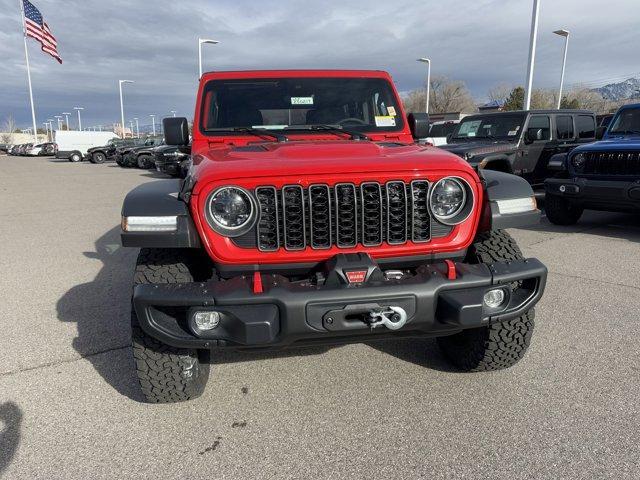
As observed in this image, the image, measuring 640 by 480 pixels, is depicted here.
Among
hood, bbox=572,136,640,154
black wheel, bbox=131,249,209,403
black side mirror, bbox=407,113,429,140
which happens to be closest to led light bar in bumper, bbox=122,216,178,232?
black wheel, bbox=131,249,209,403

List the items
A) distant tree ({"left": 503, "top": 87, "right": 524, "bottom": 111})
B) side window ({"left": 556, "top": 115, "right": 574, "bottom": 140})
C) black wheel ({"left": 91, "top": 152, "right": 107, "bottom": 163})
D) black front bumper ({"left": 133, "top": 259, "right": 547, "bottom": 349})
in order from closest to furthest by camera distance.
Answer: black front bumper ({"left": 133, "top": 259, "right": 547, "bottom": 349}) → side window ({"left": 556, "top": 115, "right": 574, "bottom": 140}) → black wheel ({"left": 91, "top": 152, "right": 107, "bottom": 163}) → distant tree ({"left": 503, "top": 87, "right": 524, "bottom": 111})

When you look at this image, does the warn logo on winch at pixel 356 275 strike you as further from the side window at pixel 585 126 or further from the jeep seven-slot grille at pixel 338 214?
the side window at pixel 585 126

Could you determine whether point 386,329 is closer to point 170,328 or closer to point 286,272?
point 286,272

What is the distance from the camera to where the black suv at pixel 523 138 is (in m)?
8.12

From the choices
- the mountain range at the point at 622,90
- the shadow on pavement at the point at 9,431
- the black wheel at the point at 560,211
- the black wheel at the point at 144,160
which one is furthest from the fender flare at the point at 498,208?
the mountain range at the point at 622,90

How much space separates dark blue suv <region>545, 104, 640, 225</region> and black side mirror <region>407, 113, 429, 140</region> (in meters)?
3.50

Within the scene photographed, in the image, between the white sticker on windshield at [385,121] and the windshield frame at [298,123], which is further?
the white sticker on windshield at [385,121]

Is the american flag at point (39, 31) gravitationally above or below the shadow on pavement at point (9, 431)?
above

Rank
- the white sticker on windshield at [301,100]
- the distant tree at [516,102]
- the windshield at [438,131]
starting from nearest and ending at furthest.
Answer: the white sticker on windshield at [301,100] < the windshield at [438,131] < the distant tree at [516,102]

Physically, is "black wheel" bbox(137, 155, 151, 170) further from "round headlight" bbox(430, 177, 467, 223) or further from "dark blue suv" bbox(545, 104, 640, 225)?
"round headlight" bbox(430, 177, 467, 223)

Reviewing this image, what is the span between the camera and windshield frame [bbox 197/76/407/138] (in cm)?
359

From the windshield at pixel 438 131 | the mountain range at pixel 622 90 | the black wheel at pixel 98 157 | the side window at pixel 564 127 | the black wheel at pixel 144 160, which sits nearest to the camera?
the windshield at pixel 438 131

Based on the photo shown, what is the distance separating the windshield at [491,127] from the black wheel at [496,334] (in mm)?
6420

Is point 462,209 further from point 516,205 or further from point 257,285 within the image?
point 257,285
